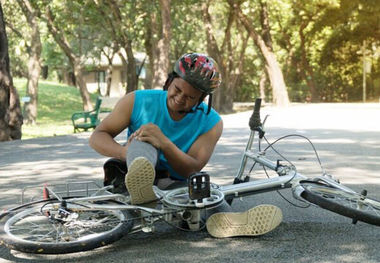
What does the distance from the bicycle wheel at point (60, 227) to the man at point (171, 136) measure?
224 millimetres

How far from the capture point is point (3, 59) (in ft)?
42.6

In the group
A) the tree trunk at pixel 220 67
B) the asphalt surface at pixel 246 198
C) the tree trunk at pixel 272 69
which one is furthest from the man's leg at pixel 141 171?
the tree trunk at pixel 220 67

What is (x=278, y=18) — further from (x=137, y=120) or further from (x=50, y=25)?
(x=137, y=120)

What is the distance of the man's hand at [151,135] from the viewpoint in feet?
12.6

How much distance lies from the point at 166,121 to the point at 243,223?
2.93 feet

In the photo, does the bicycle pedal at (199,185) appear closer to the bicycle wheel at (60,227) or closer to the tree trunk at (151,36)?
the bicycle wheel at (60,227)

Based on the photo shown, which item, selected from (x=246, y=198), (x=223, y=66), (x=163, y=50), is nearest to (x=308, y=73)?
(x=223, y=66)

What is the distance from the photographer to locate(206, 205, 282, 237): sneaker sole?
396 cm

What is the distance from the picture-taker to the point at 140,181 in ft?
12.1

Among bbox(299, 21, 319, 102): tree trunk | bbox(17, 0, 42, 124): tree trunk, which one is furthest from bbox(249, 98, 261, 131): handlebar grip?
bbox(299, 21, 319, 102): tree trunk

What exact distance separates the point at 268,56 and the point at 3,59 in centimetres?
1542

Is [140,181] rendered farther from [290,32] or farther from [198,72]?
[290,32]

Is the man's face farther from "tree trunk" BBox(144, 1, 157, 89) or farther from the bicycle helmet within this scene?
"tree trunk" BBox(144, 1, 157, 89)

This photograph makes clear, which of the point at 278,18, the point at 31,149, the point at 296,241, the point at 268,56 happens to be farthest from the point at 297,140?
the point at 278,18
